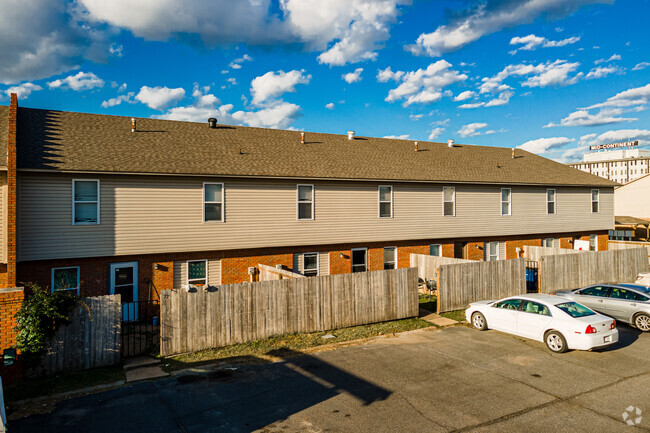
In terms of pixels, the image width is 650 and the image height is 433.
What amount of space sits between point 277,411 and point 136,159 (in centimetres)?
1224

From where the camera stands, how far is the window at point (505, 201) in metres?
25.1

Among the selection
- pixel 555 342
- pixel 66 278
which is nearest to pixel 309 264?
pixel 66 278

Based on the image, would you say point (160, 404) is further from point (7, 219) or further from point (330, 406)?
point (7, 219)

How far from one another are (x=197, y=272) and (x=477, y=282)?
39.5 ft

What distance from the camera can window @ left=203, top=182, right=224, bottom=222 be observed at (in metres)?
17.0

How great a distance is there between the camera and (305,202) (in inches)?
754

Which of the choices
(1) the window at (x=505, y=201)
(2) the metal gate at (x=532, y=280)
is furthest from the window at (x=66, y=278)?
(1) the window at (x=505, y=201)

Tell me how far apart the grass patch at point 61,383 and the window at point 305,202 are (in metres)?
10.5

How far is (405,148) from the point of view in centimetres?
2641

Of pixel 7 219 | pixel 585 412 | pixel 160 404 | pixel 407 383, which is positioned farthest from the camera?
pixel 7 219

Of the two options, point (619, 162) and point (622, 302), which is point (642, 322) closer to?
point (622, 302)

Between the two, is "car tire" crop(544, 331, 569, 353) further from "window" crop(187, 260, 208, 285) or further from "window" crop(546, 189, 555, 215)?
"window" crop(546, 189, 555, 215)

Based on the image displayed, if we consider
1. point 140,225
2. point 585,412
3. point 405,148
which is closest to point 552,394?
point 585,412

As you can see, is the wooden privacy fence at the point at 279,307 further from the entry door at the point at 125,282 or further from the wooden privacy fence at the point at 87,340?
the entry door at the point at 125,282
